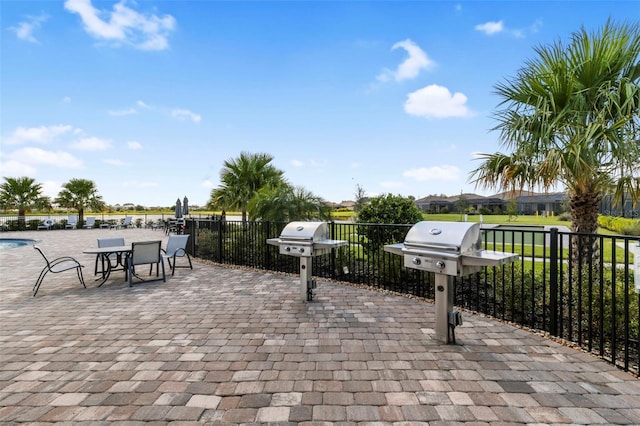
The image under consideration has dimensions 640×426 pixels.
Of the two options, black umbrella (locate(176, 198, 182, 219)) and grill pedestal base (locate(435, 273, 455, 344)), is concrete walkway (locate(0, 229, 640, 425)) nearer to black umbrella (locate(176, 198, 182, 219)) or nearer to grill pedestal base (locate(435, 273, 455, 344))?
grill pedestal base (locate(435, 273, 455, 344))

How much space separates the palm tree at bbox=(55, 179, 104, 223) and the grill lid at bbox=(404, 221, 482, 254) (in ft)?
84.3

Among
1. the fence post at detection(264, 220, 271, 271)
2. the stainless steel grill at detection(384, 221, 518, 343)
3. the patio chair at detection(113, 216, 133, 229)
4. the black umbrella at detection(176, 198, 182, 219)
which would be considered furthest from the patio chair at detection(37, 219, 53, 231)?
the stainless steel grill at detection(384, 221, 518, 343)

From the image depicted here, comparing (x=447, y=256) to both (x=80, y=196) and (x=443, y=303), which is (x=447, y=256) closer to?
(x=443, y=303)

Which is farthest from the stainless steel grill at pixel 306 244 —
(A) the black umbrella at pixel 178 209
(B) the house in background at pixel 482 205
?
(B) the house in background at pixel 482 205

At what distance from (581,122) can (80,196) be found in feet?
88.5

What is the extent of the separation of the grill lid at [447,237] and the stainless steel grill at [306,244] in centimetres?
134

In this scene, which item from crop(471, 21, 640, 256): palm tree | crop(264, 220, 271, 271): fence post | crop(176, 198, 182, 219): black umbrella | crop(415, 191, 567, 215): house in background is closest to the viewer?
crop(471, 21, 640, 256): palm tree

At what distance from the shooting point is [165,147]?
52.5 ft

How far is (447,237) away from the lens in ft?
8.96

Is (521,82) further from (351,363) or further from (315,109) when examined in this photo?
(315,109)

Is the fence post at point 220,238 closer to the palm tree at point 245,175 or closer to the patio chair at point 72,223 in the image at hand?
the palm tree at point 245,175

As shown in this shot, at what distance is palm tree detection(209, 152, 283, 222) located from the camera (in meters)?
13.3

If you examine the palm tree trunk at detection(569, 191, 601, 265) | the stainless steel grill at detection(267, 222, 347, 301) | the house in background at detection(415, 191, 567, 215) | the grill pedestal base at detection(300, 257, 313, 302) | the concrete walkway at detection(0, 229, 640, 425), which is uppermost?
the house in background at detection(415, 191, 567, 215)

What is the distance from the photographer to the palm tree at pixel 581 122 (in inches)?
150
